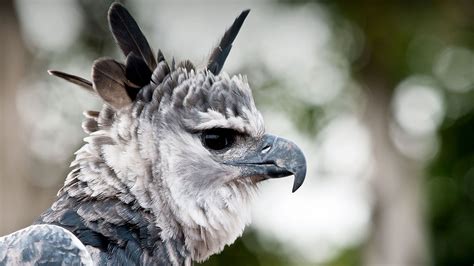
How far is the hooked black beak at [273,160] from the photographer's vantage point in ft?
12.2

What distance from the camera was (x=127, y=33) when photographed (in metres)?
3.79

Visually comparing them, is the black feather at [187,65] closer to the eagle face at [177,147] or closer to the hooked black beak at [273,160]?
the eagle face at [177,147]

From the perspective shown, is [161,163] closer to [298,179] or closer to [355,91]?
[298,179]

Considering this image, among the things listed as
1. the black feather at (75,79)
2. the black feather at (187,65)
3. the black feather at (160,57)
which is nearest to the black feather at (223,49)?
the black feather at (187,65)

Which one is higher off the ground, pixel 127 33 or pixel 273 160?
pixel 127 33

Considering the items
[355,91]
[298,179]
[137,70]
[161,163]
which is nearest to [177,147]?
[161,163]

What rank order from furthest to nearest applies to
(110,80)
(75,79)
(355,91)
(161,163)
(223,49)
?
(355,91) → (223,49) → (75,79) → (110,80) → (161,163)

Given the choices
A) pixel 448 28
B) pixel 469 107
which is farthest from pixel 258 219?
pixel 469 107

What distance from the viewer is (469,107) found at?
66.3 ft

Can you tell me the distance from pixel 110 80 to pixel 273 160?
0.94 metres

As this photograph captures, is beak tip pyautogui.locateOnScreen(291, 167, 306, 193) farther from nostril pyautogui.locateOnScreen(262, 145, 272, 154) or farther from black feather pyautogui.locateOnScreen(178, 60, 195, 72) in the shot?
black feather pyautogui.locateOnScreen(178, 60, 195, 72)

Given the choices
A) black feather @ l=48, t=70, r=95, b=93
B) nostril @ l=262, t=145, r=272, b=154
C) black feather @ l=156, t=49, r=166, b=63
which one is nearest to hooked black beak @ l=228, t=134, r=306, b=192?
nostril @ l=262, t=145, r=272, b=154

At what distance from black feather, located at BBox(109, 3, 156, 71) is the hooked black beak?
0.71 meters

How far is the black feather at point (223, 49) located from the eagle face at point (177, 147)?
22cm
